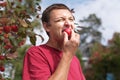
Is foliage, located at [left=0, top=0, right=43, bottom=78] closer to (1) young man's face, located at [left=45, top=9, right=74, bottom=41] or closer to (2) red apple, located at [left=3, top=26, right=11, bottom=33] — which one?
(2) red apple, located at [left=3, top=26, right=11, bottom=33]

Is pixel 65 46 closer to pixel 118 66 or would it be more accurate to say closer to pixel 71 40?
pixel 71 40

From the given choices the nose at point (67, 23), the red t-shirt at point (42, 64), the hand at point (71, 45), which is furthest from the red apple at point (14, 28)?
the hand at point (71, 45)

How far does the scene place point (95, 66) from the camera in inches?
1388

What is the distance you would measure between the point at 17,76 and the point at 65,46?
26.9m

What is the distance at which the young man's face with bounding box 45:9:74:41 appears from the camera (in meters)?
2.78

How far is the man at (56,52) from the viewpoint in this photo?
2.59 m

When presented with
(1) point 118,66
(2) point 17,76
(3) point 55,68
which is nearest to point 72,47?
(3) point 55,68

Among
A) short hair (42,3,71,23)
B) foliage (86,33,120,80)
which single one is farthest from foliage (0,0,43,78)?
foliage (86,33,120,80)

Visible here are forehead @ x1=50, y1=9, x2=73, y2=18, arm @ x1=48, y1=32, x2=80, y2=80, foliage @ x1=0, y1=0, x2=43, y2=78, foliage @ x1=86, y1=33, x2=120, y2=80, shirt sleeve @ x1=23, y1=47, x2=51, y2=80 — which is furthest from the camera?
foliage @ x1=86, y1=33, x2=120, y2=80

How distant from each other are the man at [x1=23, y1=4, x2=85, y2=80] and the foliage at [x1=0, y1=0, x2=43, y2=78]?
1.00 metres

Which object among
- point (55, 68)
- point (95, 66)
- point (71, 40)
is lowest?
point (95, 66)

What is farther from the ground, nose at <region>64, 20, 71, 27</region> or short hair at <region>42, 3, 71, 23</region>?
short hair at <region>42, 3, 71, 23</region>

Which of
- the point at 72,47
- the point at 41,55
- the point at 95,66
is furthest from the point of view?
the point at 95,66

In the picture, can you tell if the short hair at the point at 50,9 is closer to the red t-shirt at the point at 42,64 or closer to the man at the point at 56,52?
the man at the point at 56,52
